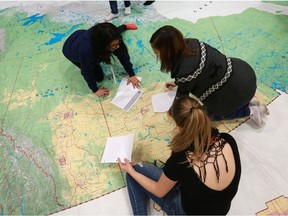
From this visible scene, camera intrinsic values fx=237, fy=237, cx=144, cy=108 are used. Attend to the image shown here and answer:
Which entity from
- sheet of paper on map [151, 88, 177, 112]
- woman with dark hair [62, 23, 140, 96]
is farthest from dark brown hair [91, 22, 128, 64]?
sheet of paper on map [151, 88, 177, 112]

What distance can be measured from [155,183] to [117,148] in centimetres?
56

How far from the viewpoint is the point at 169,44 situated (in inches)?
59.2

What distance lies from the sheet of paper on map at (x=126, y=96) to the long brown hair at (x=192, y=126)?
108 cm

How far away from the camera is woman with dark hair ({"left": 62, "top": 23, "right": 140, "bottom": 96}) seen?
1.77 m

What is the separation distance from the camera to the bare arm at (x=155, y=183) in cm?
126

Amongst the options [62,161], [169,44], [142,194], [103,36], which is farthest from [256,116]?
[62,161]

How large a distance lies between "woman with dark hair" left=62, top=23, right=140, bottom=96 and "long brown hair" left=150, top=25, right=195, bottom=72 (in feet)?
1.37

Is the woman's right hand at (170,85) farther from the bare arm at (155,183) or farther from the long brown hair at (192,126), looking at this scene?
the long brown hair at (192,126)

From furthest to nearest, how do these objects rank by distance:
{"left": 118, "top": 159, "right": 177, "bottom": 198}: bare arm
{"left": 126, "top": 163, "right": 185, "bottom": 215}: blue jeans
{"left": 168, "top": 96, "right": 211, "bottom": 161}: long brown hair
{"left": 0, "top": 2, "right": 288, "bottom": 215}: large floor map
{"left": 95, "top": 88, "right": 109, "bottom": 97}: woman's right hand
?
{"left": 95, "top": 88, "right": 109, "bottom": 97}: woman's right hand < {"left": 0, "top": 2, "right": 288, "bottom": 215}: large floor map < {"left": 126, "top": 163, "right": 185, "bottom": 215}: blue jeans < {"left": 118, "top": 159, "right": 177, "bottom": 198}: bare arm < {"left": 168, "top": 96, "right": 211, "bottom": 161}: long brown hair

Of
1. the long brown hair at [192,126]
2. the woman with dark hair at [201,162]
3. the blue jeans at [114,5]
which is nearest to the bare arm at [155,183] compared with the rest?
the woman with dark hair at [201,162]

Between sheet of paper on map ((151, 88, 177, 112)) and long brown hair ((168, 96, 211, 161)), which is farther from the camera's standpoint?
sheet of paper on map ((151, 88, 177, 112))

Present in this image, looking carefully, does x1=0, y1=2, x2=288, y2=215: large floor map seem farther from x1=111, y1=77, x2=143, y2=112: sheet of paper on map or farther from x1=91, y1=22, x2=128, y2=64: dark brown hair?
x1=91, y1=22, x2=128, y2=64: dark brown hair

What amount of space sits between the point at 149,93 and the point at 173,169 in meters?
1.16

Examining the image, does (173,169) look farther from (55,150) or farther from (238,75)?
(55,150)
